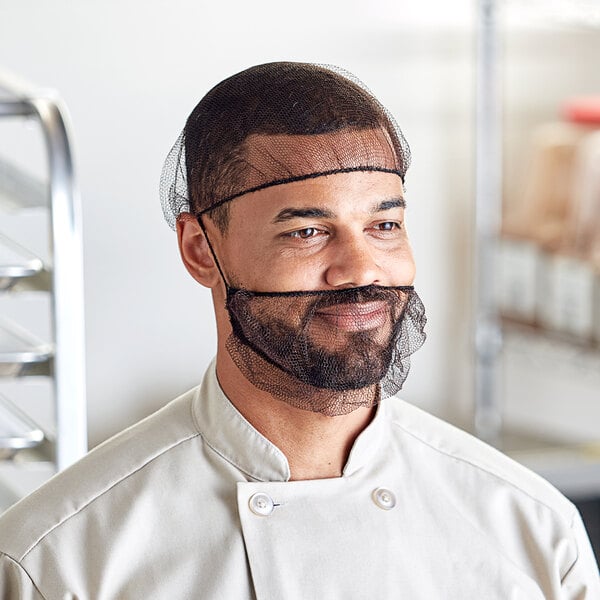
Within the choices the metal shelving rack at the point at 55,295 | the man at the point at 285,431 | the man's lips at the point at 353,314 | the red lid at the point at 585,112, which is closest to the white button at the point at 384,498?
the man at the point at 285,431

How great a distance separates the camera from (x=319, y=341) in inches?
31.4

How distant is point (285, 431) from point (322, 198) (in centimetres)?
17

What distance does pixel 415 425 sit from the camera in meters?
0.93

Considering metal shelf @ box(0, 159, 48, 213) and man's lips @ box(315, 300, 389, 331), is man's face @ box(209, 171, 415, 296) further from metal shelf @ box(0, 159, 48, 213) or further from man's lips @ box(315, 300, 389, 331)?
metal shelf @ box(0, 159, 48, 213)

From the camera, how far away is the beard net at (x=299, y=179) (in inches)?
30.9

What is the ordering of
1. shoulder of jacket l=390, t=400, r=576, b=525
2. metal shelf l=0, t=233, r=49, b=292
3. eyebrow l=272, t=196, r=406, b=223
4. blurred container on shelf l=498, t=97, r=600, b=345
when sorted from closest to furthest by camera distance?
eyebrow l=272, t=196, r=406, b=223 → shoulder of jacket l=390, t=400, r=576, b=525 → metal shelf l=0, t=233, r=49, b=292 → blurred container on shelf l=498, t=97, r=600, b=345

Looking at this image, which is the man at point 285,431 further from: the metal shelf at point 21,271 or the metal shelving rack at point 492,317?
the metal shelving rack at point 492,317

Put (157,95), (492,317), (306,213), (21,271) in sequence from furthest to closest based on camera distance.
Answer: (492,317), (157,95), (21,271), (306,213)

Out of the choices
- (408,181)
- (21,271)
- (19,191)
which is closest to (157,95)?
(408,181)

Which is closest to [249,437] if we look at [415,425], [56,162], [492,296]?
[415,425]

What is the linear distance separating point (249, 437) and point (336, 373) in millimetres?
86

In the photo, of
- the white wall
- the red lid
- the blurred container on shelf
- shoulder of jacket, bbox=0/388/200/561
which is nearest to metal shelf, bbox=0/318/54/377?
shoulder of jacket, bbox=0/388/200/561

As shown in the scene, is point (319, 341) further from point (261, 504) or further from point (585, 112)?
point (585, 112)

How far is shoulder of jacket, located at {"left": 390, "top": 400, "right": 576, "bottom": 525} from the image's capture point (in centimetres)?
90
